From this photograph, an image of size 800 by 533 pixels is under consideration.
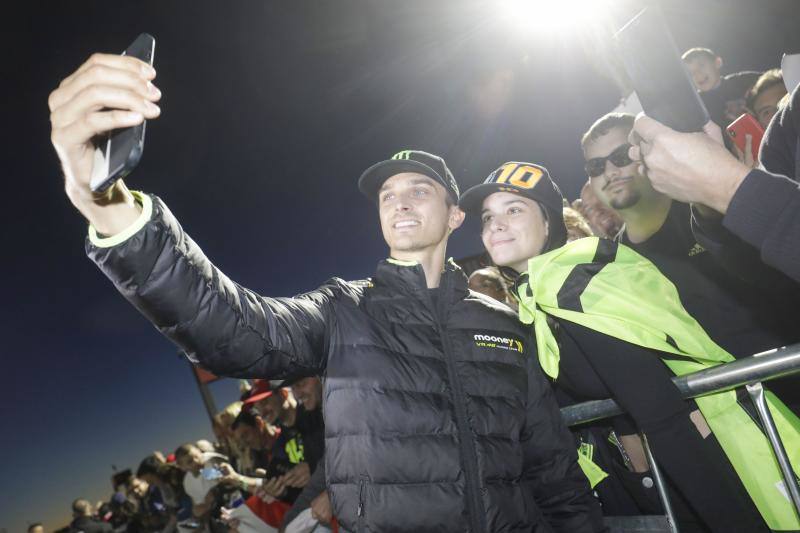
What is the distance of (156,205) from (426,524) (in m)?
1.58

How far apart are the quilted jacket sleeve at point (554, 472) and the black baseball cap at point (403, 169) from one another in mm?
1467

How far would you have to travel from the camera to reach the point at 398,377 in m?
1.85

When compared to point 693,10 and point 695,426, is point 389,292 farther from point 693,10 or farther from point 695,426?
point 693,10

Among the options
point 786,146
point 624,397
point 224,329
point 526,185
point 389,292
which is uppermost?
point 526,185

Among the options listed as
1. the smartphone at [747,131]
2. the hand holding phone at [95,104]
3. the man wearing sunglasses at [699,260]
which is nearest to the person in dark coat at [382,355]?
the hand holding phone at [95,104]

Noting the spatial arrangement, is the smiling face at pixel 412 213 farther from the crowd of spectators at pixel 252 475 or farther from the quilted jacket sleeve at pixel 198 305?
the crowd of spectators at pixel 252 475

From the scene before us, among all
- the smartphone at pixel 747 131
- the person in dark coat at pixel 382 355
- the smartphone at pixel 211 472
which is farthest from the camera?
the smartphone at pixel 211 472

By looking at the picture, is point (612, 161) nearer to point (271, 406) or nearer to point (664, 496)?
point (664, 496)

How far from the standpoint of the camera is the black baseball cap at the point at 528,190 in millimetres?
2791

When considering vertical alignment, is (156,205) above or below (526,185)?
below

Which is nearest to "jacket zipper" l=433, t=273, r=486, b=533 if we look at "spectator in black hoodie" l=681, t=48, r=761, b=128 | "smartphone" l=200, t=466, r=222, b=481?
"spectator in black hoodie" l=681, t=48, r=761, b=128

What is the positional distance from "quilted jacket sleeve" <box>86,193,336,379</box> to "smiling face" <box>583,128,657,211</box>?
9.13 ft

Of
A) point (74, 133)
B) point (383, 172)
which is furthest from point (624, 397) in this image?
point (74, 133)

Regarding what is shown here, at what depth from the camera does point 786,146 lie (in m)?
1.79
